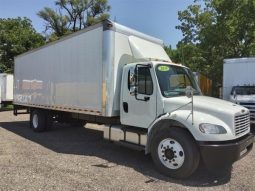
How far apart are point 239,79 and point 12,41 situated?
2929 centimetres

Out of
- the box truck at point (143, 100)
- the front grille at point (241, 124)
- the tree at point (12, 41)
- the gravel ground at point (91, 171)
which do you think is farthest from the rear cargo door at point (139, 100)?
the tree at point (12, 41)

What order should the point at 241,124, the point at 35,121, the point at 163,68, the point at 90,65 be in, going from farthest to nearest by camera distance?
the point at 35,121, the point at 90,65, the point at 163,68, the point at 241,124

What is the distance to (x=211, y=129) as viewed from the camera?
6.27 meters

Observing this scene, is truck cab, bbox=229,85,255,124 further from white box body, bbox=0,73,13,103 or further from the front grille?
white box body, bbox=0,73,13,103

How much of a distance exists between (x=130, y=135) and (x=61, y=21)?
38337mm

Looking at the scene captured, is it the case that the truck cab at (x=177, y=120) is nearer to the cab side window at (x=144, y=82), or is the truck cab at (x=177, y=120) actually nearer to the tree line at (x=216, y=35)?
the cab side window at (x=144, y=82)

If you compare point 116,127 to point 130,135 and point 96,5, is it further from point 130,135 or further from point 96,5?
point 96,5

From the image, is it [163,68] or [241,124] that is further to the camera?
[163,68]

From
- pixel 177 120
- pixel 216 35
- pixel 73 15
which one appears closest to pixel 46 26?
pixel 73 15

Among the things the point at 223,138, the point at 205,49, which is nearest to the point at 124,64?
the point at 223,138

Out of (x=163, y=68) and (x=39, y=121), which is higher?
(x=163, y=68)

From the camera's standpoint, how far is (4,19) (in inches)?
1623

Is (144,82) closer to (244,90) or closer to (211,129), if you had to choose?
(211,129)

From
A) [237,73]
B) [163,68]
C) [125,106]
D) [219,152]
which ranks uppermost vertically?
[237,73]
